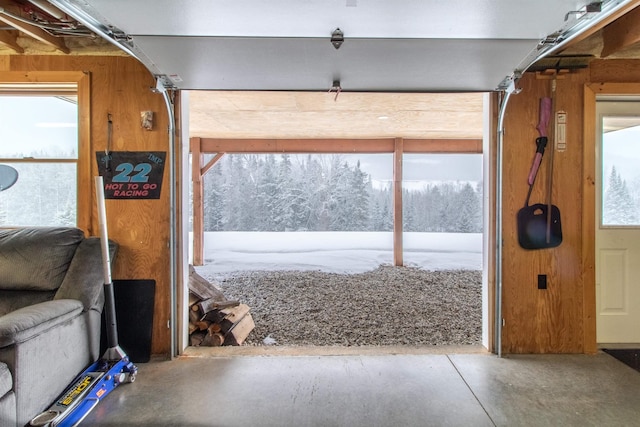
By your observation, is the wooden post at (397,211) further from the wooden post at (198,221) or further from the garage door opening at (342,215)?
the wooden post at (198,221)

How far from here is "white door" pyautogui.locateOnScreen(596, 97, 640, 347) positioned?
267 cm

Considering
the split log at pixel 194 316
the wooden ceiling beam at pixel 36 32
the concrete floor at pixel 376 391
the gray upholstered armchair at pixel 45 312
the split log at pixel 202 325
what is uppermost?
Result: the wooden ceiling beam at pixel 36 32

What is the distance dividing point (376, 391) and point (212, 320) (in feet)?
5.79

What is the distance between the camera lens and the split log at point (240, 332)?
317 centimetres

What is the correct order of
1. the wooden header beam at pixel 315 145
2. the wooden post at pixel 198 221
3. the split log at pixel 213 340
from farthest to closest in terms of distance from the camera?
the wooden post at pixel 198 221
the wooden header beam at pixel 315 145
the split log at pixel 213 340

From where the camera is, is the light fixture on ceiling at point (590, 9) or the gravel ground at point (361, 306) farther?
the gravel ground at point (361, 306)

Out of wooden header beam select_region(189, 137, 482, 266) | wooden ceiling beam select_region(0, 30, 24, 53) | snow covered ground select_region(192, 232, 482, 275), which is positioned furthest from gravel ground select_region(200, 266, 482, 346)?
wooden ceiling beam select_region(0, 30, 24, 53)

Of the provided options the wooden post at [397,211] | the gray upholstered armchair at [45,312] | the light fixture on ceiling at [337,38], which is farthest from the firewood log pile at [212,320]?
the wooden post at [397,211]

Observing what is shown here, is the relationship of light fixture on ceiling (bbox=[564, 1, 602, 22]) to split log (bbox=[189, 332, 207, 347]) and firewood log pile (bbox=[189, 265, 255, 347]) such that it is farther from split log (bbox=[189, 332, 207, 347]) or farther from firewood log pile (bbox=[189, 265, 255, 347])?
split log (bbox=[189, 332, 207, 347])

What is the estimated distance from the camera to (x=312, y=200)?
413 inches

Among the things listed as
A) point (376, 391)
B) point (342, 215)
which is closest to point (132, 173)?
point (376, 391)

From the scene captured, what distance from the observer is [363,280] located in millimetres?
5688

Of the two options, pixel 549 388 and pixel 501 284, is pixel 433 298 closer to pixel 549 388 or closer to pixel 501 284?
pixel 501 284

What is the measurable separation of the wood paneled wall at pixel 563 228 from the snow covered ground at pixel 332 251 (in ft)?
13.7
